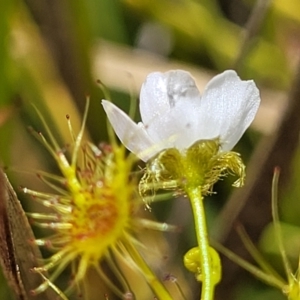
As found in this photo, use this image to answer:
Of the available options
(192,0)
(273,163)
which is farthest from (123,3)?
(273,163)

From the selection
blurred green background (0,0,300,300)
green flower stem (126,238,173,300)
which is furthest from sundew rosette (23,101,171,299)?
blurred green background (0,0,300,300)

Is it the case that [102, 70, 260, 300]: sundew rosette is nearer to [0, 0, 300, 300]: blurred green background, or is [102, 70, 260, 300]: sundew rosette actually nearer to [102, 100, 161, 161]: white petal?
[102, 100, 161, 161]: white petal

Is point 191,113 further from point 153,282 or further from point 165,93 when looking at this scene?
point 153,282

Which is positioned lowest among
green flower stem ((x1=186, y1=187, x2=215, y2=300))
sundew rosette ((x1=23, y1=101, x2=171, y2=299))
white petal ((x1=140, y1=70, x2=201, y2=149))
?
sundew rosette ((x1=23, y1=101, x2=171, y2=299))

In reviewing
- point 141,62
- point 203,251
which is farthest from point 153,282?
point 141,62

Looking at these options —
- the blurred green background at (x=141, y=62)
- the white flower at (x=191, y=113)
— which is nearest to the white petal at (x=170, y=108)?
the white flower at (x=191, y=113)

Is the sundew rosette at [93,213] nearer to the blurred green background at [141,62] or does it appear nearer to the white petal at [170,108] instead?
the white petal at [170,108]

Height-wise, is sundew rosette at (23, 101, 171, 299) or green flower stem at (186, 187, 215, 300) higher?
green flower stem at (186, 187, 215, 300)
